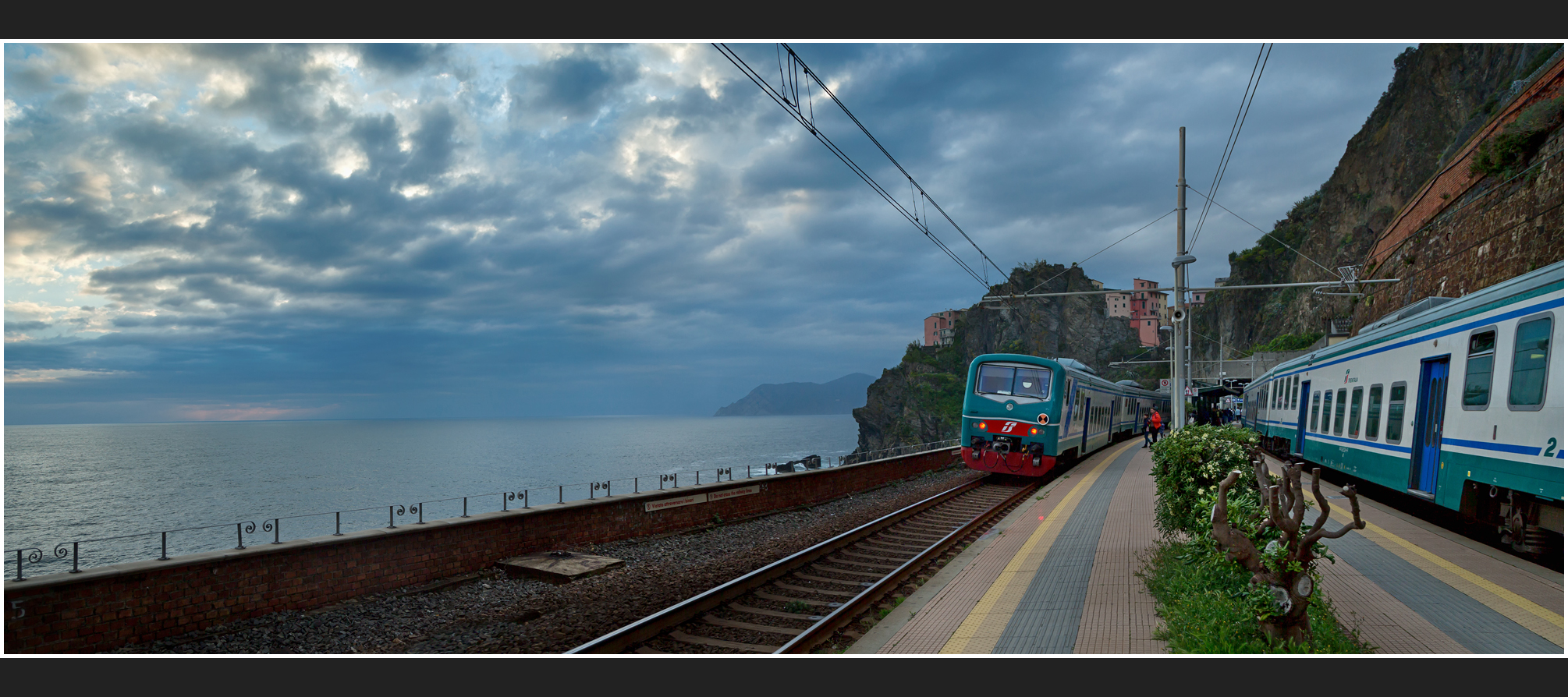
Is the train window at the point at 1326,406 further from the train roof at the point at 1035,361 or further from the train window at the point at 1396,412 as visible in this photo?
the train roof at the point at 1035,361

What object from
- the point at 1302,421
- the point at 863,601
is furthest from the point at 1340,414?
the point at 863,601

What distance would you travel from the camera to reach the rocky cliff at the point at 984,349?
311ft

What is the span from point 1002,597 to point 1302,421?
48.7 ft

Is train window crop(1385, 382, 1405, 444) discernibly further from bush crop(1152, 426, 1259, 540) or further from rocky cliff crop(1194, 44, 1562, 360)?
rocky cliff crop(1194, 44, 1562, 360)

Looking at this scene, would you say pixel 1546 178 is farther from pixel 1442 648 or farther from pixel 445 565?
pixel 445 565

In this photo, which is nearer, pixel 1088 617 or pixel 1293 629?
pixel 1293 629

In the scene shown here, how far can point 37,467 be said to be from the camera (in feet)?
298

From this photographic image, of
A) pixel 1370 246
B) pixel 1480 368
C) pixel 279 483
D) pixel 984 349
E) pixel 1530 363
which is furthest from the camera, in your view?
pixel 984 349

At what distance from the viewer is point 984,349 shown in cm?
11388

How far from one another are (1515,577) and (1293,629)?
15.0ft

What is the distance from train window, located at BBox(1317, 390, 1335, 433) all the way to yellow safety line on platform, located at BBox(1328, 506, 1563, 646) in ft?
22.3

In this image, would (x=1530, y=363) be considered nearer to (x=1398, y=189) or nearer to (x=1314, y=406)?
(x=1314, y=406)

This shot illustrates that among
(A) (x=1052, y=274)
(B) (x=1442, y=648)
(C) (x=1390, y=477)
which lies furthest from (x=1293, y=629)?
(A) (x=1052, y=274)

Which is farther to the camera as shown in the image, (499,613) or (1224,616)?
(499,613)
